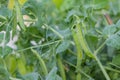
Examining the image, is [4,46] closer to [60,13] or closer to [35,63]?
[35,63]

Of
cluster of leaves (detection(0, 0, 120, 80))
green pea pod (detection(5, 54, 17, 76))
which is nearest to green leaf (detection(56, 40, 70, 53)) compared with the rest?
cluster of leaves (detection(0, 0, 120, 80))

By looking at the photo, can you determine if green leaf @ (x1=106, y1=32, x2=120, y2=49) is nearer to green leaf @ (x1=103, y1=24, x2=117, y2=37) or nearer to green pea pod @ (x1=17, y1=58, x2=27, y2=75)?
green leaf @ (x1=103, y1=24, x2=117, y2=37)

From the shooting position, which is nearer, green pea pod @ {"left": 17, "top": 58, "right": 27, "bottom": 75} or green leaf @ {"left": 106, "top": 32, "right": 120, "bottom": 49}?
green leaf @ {"left": 106, "top": 32, "right": 120, "bottom": 49}

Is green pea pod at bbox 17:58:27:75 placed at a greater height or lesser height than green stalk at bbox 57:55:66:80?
lesser

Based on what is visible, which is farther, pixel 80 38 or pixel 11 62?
pixel 11 62

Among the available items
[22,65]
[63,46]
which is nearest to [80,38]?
[63,46]

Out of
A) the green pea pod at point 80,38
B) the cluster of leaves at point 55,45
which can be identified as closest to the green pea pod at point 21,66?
the cluster of leaves at point 55,45

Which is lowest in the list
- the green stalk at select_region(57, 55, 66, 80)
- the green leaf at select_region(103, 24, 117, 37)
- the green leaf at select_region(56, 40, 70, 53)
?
the green stalk at select_region(57, 55, 66, 80)

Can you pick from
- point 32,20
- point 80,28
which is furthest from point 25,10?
point 80,28

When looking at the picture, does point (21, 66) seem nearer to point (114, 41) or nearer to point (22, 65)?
point (22, 65)
